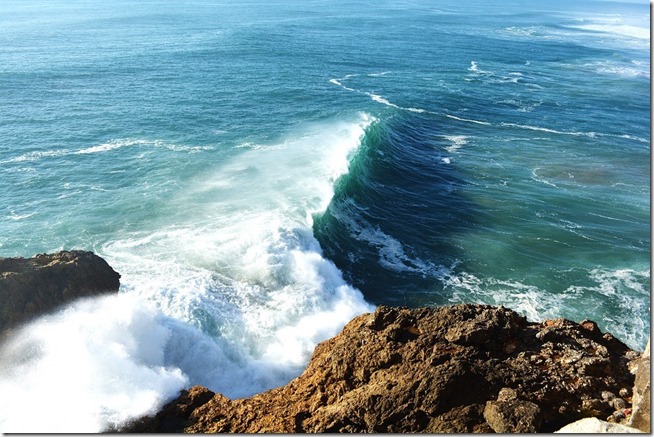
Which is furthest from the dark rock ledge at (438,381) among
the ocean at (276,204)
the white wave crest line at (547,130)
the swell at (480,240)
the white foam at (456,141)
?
the white wave crest line at (547,130)

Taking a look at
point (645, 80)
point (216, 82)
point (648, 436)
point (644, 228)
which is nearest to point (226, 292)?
point (648, 436)

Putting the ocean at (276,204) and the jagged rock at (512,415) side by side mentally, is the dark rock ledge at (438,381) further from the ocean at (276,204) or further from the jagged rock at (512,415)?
the ocean at (276,204)

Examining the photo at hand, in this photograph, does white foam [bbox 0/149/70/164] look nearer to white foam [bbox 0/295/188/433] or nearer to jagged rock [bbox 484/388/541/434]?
white foam [bbox 0/295/188/433]

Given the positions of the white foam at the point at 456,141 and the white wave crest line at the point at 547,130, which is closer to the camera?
the white foam at the point at 456,141

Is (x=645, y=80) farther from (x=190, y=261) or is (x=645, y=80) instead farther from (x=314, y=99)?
(x=190, y=261)

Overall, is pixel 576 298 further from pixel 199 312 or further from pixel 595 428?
pixel 199 312
